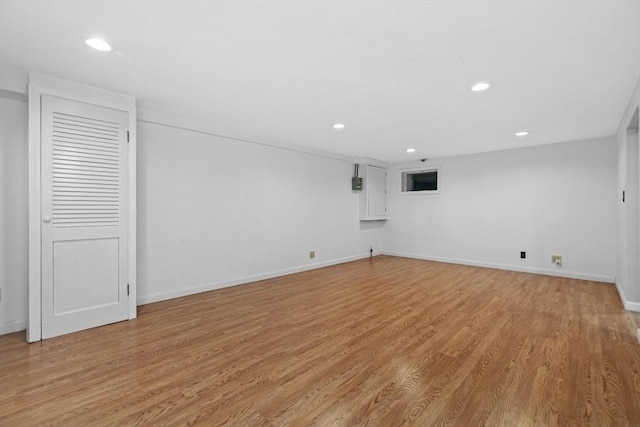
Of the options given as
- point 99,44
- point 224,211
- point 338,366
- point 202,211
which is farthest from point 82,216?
point 338,366

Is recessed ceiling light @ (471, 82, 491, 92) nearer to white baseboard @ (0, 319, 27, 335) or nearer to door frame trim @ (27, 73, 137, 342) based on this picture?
door frame trim @ (27, 73, 137, 342)

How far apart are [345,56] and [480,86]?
139 centimetres

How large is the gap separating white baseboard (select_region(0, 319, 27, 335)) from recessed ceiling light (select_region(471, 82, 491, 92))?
4.75 metres

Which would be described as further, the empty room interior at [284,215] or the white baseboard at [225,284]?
the white baseboard at [225,284]

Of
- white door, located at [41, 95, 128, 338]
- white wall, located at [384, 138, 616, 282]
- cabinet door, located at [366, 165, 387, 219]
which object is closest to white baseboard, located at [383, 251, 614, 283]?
white wall, located at [384, 138, 616, 282]

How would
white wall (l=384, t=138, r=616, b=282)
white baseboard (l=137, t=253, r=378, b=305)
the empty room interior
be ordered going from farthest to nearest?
1. white wall (l=384, t=138, r=616, b=282)
2. white baseboard (l=137, t=253, r=378, b=305)
3. the empty room interior

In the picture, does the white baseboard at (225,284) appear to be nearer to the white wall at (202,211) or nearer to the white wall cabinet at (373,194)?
the white wall at (202,211)

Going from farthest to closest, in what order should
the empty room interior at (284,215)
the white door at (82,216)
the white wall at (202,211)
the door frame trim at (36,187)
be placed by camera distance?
the white wall at (202,211), the white door at (82,216), the door frame trim at (36,187), the empty room interior at (284,215)

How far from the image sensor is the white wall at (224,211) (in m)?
3.68

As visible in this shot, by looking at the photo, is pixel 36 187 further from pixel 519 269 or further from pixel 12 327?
pixel 519 269

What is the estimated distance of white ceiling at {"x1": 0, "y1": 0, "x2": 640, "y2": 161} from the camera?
1.76m

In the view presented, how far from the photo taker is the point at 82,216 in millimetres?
2871

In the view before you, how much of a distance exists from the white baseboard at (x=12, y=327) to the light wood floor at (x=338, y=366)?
0.33 metres

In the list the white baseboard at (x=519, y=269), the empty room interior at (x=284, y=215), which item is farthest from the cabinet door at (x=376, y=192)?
the empty room interior at (x=284, y=215)
